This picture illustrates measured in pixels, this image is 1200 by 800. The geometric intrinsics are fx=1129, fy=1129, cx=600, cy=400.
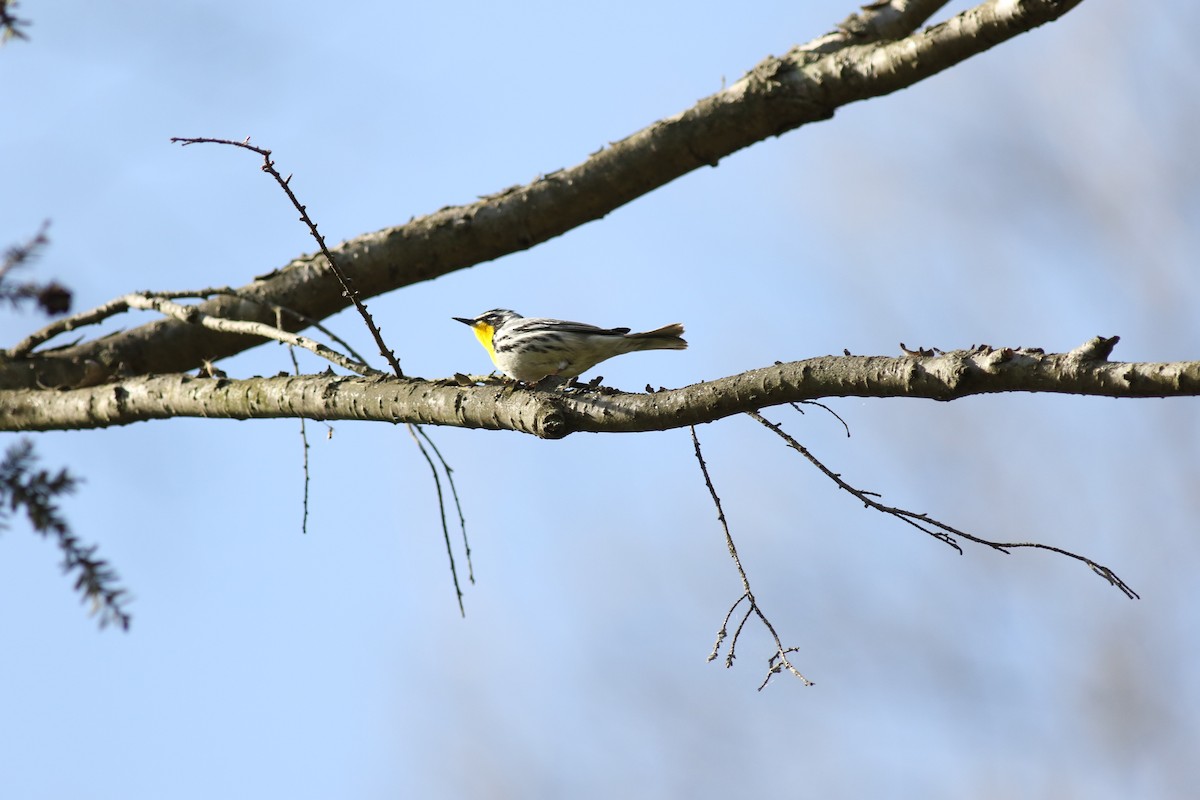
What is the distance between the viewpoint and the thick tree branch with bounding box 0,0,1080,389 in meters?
5.36

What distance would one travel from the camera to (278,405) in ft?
15.5

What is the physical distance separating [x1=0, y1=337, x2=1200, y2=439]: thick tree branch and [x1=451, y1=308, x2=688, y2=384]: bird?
1886 mm

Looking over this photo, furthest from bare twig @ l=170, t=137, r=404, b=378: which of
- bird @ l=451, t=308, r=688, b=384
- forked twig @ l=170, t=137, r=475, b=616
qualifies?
bird @ l=451, t=308, r=688, b=384

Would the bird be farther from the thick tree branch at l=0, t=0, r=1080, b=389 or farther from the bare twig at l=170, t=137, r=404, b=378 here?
the bare twig at l=170, t=137, r=404, b=378

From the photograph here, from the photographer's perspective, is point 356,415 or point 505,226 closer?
point 356,415

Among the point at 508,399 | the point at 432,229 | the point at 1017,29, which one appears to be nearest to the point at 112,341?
the point at 432,229

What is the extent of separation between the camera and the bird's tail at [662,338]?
6.32 meters

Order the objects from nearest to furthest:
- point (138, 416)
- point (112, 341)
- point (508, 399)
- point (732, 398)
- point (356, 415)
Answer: point (732, 398) < point (508, 399) < point (356, 415) < point (138, 416) < point (112, 341)

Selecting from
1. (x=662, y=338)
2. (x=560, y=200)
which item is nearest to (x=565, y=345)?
(x=662, y=338)

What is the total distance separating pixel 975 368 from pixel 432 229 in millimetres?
3718

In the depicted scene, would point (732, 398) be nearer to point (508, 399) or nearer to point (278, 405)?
Answer: point (508, 399)

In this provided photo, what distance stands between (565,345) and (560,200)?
1.19 m

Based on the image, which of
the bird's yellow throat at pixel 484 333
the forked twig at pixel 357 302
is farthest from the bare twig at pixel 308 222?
the bird's yellow throat at pixel 484 333

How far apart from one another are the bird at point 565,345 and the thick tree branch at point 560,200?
2.84 feet
